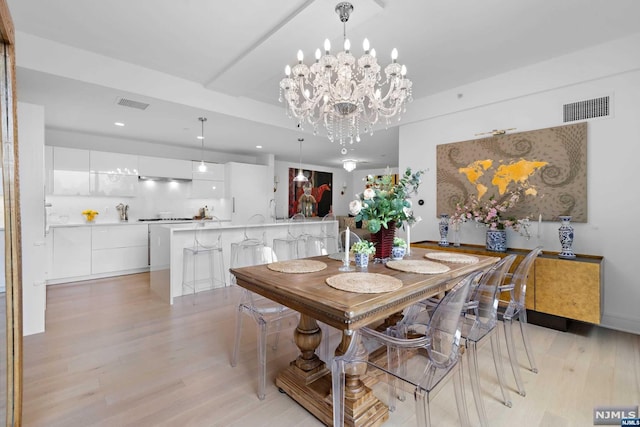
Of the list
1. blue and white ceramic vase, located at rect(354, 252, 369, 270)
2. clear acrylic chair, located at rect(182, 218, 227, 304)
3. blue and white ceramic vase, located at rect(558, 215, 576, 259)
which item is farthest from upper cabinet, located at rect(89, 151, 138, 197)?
blue and white ceramic vase, located at rect(558, 215, 576, 259)

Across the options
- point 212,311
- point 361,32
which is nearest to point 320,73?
point 361,32

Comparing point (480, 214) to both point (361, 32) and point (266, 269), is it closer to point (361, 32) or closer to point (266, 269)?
point (361, 32)

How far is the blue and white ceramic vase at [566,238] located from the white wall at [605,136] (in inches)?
11.0

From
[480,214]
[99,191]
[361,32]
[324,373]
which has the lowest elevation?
[324,373]

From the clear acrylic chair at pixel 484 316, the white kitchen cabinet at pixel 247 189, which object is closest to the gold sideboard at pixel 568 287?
the clear acrylic chair at pixel 484 316

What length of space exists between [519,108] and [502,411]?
3.23 meters

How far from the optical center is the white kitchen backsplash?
517 centimetres

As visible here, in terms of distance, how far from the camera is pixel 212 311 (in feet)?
10.9

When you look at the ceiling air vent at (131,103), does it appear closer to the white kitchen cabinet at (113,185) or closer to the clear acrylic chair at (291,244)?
the white kitchen cabinet at (113,185)

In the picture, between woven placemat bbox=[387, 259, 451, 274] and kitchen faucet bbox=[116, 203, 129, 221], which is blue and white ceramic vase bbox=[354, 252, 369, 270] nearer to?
woven placemat bbox=[387, 259, 451, 274]

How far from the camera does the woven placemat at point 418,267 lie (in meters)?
1.94

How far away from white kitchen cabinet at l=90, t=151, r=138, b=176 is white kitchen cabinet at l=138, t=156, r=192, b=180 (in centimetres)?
12

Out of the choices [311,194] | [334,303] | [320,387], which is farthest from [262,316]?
[311,194]

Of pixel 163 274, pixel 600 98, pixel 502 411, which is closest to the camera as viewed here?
pixel 502 411
